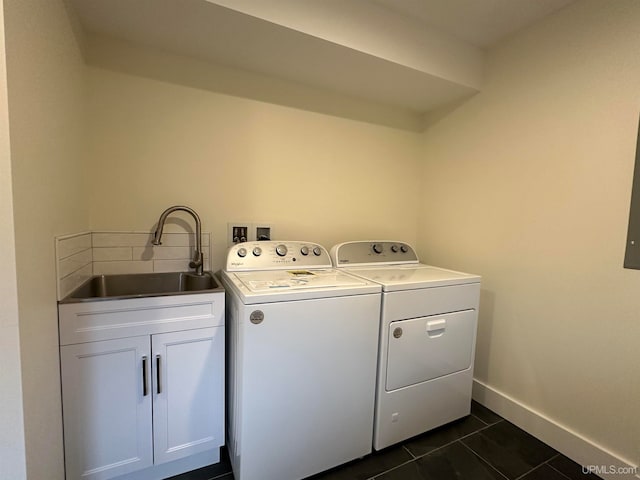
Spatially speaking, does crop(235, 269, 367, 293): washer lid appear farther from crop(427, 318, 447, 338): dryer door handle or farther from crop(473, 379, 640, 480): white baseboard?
crop(473, 379, 640, 480): white baseboard

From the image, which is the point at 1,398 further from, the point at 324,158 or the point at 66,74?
the point at 324,158

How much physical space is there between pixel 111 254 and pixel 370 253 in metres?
1.53

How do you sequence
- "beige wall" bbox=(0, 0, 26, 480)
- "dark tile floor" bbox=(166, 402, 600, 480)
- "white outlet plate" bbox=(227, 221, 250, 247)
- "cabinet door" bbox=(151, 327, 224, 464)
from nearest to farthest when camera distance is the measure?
"beige wall" bbox=(0, 0, 26, 480), "cabinet door" bbox=(151, 327, 224, 464), "dark tile floor" bbox=(166, 402, 600, 480), "white outlet plate" bbox=(227, 221, 250, 247)

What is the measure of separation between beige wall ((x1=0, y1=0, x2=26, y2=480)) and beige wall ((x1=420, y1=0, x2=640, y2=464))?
7.27ft

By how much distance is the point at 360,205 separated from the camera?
87.6 inches

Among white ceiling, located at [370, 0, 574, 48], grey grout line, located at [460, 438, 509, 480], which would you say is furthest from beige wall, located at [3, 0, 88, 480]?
grey grout line, located at [460, 438, 509, 480]

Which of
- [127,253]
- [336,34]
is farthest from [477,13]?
[127,253]

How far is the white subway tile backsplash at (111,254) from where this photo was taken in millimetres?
1531

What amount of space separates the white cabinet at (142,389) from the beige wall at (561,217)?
1688 mm

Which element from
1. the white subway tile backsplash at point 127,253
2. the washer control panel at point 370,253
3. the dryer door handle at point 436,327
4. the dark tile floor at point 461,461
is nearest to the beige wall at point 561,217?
the dark tile floor at point 461,461

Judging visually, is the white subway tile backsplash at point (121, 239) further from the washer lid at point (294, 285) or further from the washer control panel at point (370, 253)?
the washer control panel at point (370, 253)

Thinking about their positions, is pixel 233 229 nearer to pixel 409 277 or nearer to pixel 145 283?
pixel 145 283

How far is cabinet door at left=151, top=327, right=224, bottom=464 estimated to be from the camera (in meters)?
1.24

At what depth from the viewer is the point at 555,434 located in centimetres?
152
